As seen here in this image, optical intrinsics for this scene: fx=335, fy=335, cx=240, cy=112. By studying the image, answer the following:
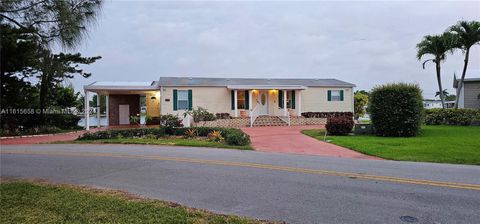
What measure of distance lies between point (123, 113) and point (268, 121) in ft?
41.4

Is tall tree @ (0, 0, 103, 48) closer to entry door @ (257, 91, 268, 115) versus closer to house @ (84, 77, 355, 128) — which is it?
house @ (84, 77, 355, 128)

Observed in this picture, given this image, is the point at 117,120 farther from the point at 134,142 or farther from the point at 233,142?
the point at 233,142

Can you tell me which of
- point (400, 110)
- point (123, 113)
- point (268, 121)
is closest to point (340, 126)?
point (400, 110)

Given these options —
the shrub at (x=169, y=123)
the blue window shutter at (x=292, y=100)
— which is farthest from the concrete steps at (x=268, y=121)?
the shrub at (x=169, y=123)

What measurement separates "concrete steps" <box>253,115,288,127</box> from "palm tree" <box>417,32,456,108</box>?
1177 cm

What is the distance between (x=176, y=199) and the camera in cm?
566

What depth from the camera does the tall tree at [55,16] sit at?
7039 mm

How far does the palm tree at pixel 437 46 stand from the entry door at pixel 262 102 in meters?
12.2

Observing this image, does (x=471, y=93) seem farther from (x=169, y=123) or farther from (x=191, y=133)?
(x=169, y=123)

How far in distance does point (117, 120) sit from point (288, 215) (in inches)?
1040

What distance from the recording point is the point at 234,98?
26.2 meters

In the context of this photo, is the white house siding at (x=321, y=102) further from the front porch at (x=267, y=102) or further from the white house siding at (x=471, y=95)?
the white house siding at (x=471, y=95)

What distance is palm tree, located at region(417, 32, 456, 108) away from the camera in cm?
2367

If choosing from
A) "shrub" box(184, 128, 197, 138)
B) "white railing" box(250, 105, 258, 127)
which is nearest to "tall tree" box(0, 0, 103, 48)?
"shrub" box(184, 128, 197, 138)
